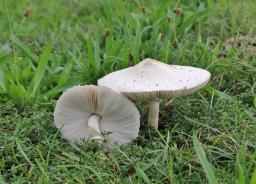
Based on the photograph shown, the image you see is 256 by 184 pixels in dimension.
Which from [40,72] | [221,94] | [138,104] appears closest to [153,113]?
[138,104]

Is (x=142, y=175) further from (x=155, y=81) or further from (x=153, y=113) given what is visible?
(x=153, y=113)

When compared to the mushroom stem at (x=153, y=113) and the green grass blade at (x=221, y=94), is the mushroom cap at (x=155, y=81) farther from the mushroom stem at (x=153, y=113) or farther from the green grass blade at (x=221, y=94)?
the green grass blade at (x=221, y=94)

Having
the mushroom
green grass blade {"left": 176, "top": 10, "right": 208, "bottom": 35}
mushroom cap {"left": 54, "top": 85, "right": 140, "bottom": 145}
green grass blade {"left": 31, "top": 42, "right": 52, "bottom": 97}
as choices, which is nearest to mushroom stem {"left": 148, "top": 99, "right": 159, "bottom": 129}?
the mushroom

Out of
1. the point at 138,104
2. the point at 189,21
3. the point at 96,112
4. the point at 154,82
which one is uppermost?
the point at 154,82

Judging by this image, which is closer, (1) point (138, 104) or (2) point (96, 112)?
(2) point (96, 112)

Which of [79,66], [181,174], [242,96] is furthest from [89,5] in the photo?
[181,174]

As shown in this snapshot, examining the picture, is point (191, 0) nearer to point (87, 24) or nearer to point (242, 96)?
point (87, 24)
